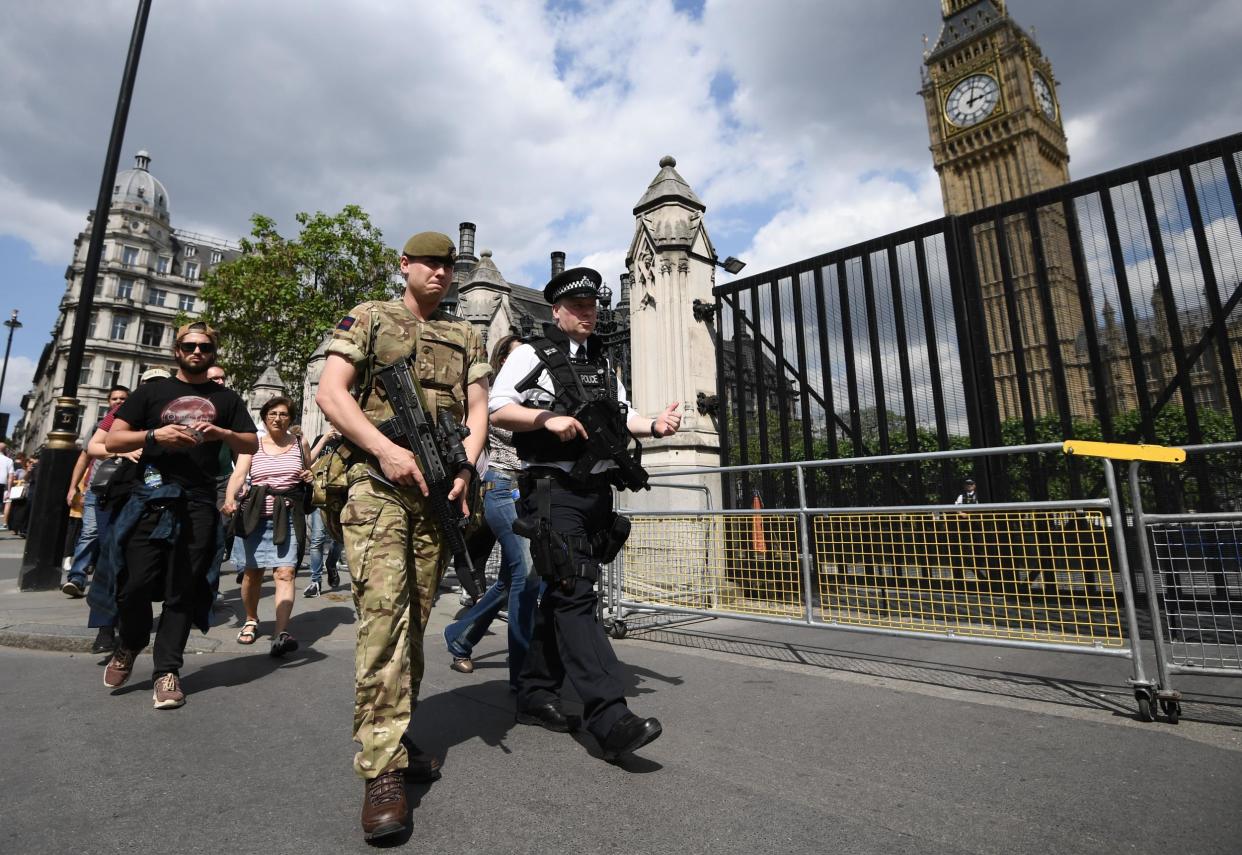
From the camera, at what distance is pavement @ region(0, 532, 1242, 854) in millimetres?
1858

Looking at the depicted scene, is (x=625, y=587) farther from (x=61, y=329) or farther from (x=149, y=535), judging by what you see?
(x=61, y=329)

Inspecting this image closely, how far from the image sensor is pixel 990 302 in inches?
236

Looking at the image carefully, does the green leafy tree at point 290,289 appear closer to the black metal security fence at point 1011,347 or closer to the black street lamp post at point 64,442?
the black street lamp post at point 64,442

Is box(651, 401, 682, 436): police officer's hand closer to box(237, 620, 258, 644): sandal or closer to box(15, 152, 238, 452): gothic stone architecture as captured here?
box(237, 620, 258, 644): sandal

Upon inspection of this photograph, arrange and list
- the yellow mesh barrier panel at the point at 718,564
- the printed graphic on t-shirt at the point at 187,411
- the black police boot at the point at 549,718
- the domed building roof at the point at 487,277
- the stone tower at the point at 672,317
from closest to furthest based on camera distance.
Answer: the black police boot at the point at 549,718 → the printed graphic on t-shirt at the point at 187,411 → the yellow mesh barrier panel at the point at 718,564 → the stone tower at the point at 672,317 → the domed building roof at the point at 487,277

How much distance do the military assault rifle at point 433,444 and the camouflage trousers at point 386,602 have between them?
0.09 m

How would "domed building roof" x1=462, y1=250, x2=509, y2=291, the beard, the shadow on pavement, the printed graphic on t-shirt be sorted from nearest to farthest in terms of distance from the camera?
the shadow on pavement → the printed graphic on t-shirt → the beard → "domed building roof" x1=462, y1=250, x2=509, y2=291

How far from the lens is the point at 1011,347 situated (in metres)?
6.05

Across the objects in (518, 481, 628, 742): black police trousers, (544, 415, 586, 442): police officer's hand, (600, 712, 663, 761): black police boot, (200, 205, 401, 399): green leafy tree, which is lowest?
(600, 712, 663, 761): black police boot

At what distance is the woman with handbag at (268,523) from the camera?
4492 mm

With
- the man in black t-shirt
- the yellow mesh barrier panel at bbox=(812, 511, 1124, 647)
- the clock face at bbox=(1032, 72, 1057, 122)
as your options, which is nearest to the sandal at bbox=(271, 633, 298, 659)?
the man in black t-shirt

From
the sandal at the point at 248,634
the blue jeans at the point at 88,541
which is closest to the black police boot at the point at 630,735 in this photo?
the sandal at the point at 248,634

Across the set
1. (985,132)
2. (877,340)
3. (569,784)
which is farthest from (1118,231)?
(985,132)

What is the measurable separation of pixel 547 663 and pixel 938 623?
2752mm
